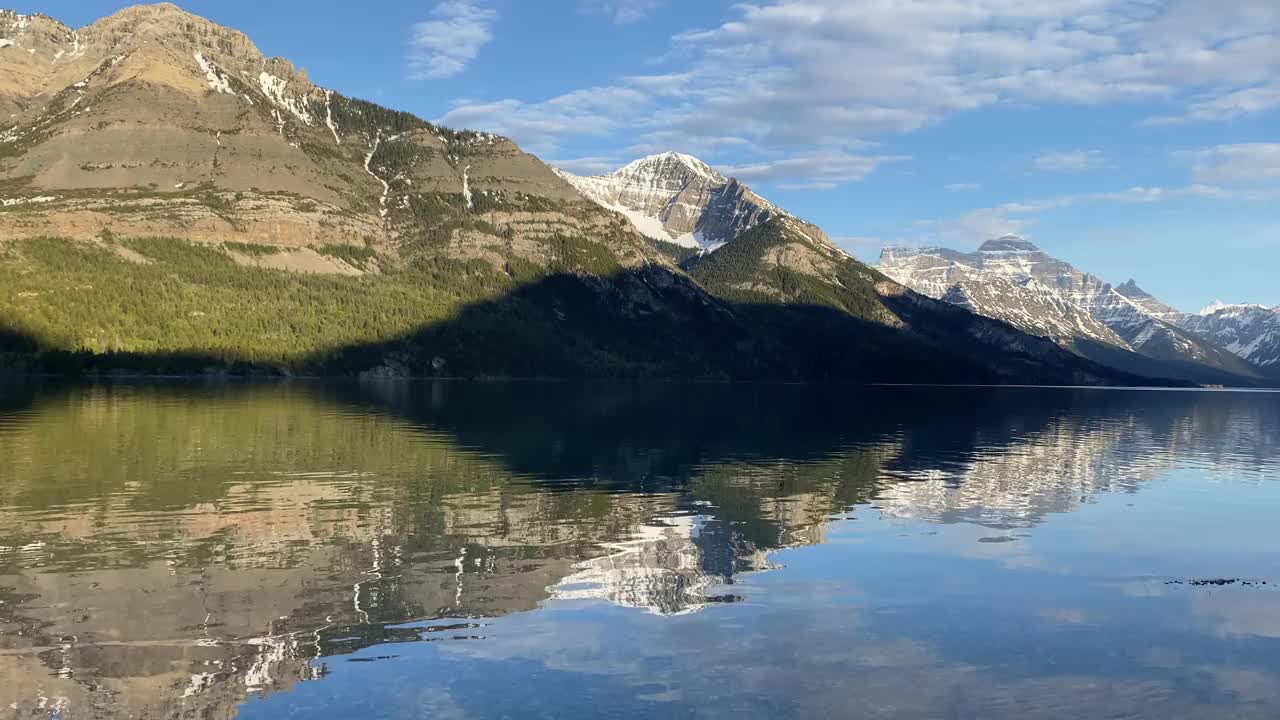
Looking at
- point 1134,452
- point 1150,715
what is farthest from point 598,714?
point 1134,452

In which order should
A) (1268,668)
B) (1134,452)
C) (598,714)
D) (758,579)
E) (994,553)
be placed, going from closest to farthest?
(598,714), (1268,668), (758,579), (994,553), (1134,452)

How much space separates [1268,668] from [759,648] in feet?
52.9

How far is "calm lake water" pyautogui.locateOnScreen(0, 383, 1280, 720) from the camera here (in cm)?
2728

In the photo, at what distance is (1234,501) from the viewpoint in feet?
246

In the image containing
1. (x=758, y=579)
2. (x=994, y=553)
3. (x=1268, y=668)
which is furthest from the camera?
(x=994, y=553)

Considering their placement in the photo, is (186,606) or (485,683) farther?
(186,606)

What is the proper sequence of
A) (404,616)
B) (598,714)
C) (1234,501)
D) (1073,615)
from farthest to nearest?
(1234,501), (1073,615), (404,616), (598,714)

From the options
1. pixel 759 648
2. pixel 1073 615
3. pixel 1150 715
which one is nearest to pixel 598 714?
pixel 759 648

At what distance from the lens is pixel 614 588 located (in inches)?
1549

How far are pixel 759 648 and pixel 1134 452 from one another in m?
103

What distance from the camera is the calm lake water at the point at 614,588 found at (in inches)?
1074

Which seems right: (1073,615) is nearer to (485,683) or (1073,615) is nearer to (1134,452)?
(485,683)

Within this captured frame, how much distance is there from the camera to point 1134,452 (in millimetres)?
118250

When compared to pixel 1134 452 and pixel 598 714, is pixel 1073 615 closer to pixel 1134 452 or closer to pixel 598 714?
pixel 598 714
